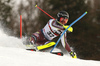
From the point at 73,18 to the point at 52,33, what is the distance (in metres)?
9.97

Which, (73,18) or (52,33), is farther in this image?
(73,18)

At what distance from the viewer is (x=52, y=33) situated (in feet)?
17.5

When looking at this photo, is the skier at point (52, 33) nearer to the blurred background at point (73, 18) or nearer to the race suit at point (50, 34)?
the race suit at point (50, 34)

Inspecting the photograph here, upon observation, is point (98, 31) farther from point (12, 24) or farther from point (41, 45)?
point (41, 45)

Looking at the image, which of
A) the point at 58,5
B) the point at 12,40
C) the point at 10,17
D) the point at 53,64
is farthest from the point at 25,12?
the point at 53,64

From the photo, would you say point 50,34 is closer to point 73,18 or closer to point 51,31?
point 51,31

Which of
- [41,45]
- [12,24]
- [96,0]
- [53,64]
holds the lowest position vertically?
[53,64]

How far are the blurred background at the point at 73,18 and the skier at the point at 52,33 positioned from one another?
25.2 feet

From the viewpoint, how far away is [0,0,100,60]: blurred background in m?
15.6

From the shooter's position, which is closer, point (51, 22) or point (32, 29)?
point (51, 22)

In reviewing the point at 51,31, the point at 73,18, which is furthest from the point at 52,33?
the point at 73,18

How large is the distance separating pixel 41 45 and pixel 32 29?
16154 millimetres

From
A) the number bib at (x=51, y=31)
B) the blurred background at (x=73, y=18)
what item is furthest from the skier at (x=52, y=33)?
the blurred background at (x=73, y=18)

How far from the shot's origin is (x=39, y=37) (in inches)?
220
